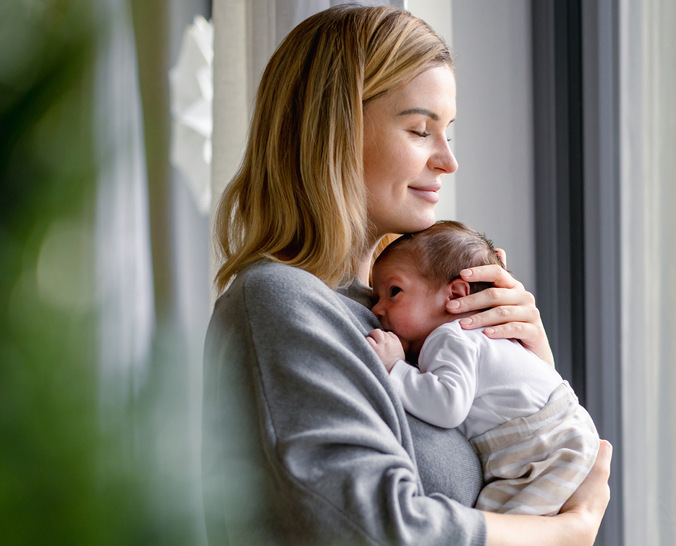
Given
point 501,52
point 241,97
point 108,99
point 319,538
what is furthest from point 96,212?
point 501,52

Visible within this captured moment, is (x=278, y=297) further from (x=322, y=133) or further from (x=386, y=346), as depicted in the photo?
(x=322, y=133)

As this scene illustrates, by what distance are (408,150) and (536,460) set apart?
636mm

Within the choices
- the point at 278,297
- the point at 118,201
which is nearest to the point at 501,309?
the point at 278,297

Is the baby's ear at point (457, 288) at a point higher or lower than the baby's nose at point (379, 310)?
higher

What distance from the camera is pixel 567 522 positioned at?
1078mm

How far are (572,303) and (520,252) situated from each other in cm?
27

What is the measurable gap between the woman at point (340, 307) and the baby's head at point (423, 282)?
0.14ft

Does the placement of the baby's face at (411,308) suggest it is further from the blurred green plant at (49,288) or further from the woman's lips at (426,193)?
the blurred green plant at (49,288)

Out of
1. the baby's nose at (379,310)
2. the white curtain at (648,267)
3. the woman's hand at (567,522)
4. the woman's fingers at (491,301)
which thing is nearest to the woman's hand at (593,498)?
the woman's hand at (567,522)

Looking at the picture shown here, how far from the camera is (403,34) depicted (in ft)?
4.41

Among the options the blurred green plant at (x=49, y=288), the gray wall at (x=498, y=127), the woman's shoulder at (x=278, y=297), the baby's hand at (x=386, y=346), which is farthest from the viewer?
the gray wall at (x=498, y=127)

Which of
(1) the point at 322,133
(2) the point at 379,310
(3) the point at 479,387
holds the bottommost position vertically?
(3) the point at 479,387

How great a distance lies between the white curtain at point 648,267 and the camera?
1.91m

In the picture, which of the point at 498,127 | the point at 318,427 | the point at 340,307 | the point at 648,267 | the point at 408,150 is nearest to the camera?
the point at 318,427
